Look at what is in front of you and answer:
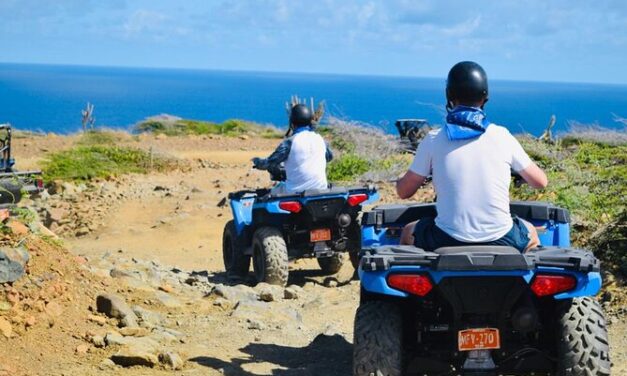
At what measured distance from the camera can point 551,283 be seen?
16.1 ft

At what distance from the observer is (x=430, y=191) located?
53.1ft

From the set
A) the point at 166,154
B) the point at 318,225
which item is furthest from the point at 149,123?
the point at 318,225

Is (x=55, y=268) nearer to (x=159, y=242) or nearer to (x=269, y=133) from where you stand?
(x=159, y=242)

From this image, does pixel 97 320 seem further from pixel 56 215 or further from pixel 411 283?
pixel 56 215

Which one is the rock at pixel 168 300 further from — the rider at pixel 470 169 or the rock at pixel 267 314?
the rider at pixel 470 169

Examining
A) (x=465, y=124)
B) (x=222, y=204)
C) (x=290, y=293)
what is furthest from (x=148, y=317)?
(x=222, y=204)

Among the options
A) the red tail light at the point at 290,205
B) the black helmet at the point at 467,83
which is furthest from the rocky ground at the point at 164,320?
the black helmet at the point at 467,83

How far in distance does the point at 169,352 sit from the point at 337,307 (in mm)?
2872

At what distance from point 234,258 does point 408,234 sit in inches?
207

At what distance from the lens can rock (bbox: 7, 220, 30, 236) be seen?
24.9 ft

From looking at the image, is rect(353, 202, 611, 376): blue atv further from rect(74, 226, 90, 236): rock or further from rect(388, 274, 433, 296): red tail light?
rect(74, 226, 90, 236): rock

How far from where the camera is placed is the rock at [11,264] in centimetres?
701

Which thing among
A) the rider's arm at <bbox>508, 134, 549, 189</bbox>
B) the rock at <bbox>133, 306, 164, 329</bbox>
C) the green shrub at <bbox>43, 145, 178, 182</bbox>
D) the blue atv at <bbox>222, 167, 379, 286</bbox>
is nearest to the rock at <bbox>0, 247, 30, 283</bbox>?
the rock at <bbox>133, 306, 164, 329</bbox>

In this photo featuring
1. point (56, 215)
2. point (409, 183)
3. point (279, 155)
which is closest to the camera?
point (409, 183)
